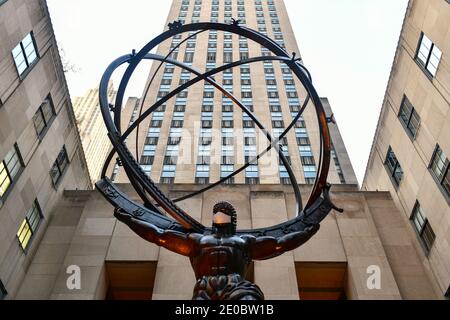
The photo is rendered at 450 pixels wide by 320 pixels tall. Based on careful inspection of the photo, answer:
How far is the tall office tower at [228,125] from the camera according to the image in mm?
30766

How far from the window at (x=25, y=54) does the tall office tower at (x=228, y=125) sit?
1601cm

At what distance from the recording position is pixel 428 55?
49.3 feet

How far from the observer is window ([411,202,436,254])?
13.9 metres

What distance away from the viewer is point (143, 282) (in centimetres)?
1440

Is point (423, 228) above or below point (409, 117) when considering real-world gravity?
below

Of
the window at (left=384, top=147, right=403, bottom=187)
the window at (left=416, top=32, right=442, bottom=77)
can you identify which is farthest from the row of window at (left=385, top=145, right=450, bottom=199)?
the window at (left=416, top=32, right=442, bottom=77)

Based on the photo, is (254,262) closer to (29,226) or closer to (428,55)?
(29,226)

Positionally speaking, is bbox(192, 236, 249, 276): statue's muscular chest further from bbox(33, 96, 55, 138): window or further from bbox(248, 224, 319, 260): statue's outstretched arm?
bbox(33, 96, 55, 138): window

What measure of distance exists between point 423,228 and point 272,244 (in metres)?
10.1

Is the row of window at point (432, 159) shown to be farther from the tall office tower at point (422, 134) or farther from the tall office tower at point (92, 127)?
the tall office tower at point (92, 127)

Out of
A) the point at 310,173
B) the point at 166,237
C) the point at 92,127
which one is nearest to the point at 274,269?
the point at 166,237

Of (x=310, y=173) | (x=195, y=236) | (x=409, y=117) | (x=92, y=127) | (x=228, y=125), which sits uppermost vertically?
(x=195, y=236)

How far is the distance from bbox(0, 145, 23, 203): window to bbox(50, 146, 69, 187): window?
251 centimetres
